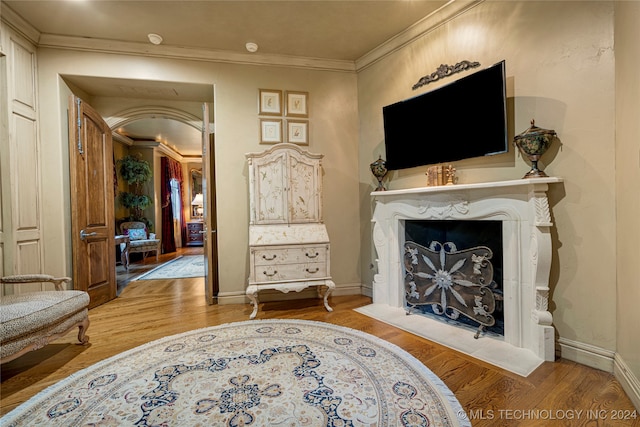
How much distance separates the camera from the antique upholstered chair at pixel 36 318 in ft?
5.44

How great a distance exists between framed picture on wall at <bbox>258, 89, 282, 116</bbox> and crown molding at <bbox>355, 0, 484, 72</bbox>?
104cm

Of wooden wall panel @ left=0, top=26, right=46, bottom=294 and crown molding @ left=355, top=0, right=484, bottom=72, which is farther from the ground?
crown molding @ left=355, top=0, right=484, bottom=72

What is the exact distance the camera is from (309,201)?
3.11 meters

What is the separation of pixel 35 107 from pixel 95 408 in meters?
2.94

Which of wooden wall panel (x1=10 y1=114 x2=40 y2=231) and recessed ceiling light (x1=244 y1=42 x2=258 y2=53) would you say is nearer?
wooden wall panel (x1=10 y1=114 x2=40 y2=231)

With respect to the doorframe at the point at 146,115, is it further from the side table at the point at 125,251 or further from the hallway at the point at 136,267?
the side table at the point at 125,251

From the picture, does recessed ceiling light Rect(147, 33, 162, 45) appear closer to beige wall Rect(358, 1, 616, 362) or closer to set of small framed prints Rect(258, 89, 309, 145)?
set of small framed prints Rect(258, 89, 309, 145)

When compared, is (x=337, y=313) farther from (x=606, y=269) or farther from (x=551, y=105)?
(x=551, y=105)

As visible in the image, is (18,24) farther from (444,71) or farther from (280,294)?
(444,71)

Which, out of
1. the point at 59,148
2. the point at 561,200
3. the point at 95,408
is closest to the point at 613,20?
the point at 561,200

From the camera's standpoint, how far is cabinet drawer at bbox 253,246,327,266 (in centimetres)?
280

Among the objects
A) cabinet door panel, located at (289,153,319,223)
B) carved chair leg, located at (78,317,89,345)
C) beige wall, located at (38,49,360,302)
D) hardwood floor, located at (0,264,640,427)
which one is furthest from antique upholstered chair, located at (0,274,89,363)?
cabinet door panel, located at (289,153,319,223)

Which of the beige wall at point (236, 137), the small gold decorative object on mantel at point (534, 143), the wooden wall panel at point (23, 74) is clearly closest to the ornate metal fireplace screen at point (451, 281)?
the small gold decorative object on mantel at point (534, 143)

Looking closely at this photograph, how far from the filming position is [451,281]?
8.09ft
